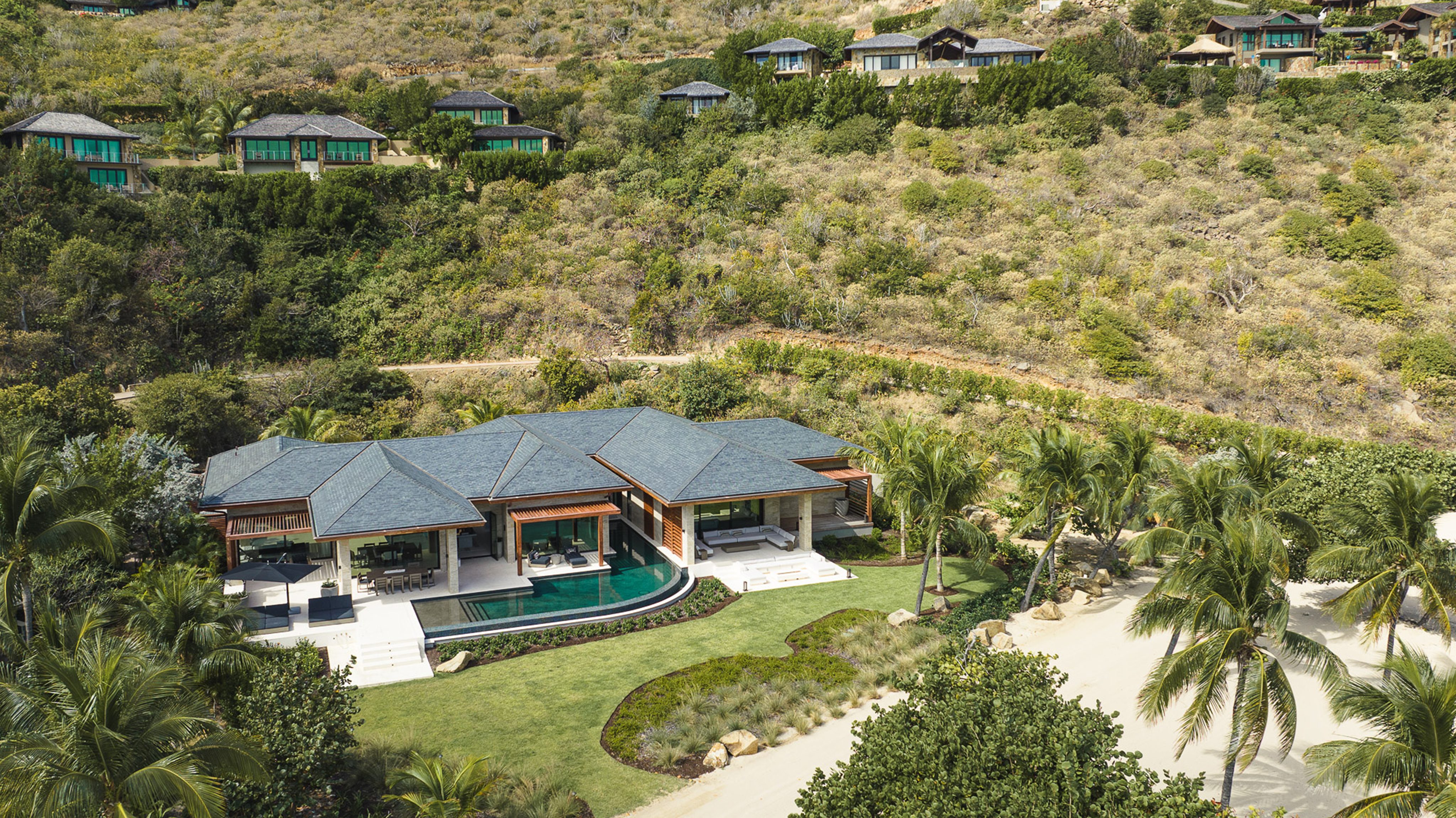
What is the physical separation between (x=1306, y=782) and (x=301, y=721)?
700 inches

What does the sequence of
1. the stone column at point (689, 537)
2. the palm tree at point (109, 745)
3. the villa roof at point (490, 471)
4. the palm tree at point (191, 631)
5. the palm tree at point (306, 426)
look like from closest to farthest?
the palm tree at point (109, 745)
the palm tree at point (191, 631)
the villa roof at point (490, 471)
the stone column at point (689, 537)
the palm tree at point (306, 426)

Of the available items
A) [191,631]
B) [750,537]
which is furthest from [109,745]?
[750,537]

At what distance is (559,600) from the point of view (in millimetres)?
26906

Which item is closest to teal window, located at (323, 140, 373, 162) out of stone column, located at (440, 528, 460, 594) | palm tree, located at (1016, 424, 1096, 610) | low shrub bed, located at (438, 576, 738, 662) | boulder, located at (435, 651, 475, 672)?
stone column, located at (440, 528, 460, 594)

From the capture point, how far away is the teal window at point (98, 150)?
179 ft

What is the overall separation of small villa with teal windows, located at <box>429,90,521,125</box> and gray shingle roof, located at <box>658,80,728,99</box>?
451 inches

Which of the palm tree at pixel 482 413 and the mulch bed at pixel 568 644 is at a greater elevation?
the palm tree at pixel 482 413

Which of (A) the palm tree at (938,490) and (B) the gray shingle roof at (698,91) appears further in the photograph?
(B) the gray shingle roof at (698,91)

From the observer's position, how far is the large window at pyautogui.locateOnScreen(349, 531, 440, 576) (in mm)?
27359

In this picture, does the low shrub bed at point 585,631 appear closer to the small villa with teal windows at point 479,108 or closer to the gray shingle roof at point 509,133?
the gray shingle roof at point 509,133

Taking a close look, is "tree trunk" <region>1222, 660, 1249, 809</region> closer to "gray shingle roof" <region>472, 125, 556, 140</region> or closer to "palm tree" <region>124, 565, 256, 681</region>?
"palm tree" <region>124, 565, 256, 681</region>

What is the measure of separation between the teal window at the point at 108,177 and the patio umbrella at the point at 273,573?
4078 cm

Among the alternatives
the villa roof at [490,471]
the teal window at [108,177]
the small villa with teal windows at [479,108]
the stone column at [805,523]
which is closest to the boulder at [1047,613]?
the villa roof at [490,471]

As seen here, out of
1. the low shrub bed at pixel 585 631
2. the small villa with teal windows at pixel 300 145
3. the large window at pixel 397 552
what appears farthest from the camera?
the small villa with teal windows at pixel 300 145
